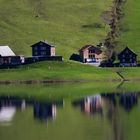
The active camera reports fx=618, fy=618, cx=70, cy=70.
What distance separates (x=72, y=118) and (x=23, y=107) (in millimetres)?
22337

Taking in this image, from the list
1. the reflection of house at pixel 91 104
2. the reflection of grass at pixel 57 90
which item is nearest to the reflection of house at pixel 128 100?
the reflection of house at pixel 91 104

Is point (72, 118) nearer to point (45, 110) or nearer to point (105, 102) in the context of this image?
point (45, 110)

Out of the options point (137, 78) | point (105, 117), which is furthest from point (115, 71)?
point (105, 117)

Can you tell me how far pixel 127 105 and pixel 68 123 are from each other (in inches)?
1083

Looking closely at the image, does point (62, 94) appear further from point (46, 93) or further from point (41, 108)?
point (41, 108)

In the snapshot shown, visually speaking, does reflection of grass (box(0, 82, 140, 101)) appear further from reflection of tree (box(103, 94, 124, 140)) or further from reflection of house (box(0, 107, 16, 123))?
reflection of house (box(0, 107, 16, 123))

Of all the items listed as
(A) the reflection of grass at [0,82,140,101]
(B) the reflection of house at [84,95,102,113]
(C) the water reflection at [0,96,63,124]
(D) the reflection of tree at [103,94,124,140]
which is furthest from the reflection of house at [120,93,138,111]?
(C) the water reflection at [0,96,63,124]

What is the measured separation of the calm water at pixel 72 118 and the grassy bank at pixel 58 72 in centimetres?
4070

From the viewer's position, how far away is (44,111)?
105 meters

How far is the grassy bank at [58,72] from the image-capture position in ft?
564

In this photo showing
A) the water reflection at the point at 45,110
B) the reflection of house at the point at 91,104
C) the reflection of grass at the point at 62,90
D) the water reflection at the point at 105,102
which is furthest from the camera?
the reflection of grass at the point at 62,90

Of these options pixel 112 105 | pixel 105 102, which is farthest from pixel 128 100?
pixel 112 105

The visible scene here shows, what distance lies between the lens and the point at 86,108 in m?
107

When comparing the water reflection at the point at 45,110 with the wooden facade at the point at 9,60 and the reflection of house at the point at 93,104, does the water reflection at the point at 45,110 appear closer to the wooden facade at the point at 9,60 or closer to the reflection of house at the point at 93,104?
the reflection of house at the point at 93,104
